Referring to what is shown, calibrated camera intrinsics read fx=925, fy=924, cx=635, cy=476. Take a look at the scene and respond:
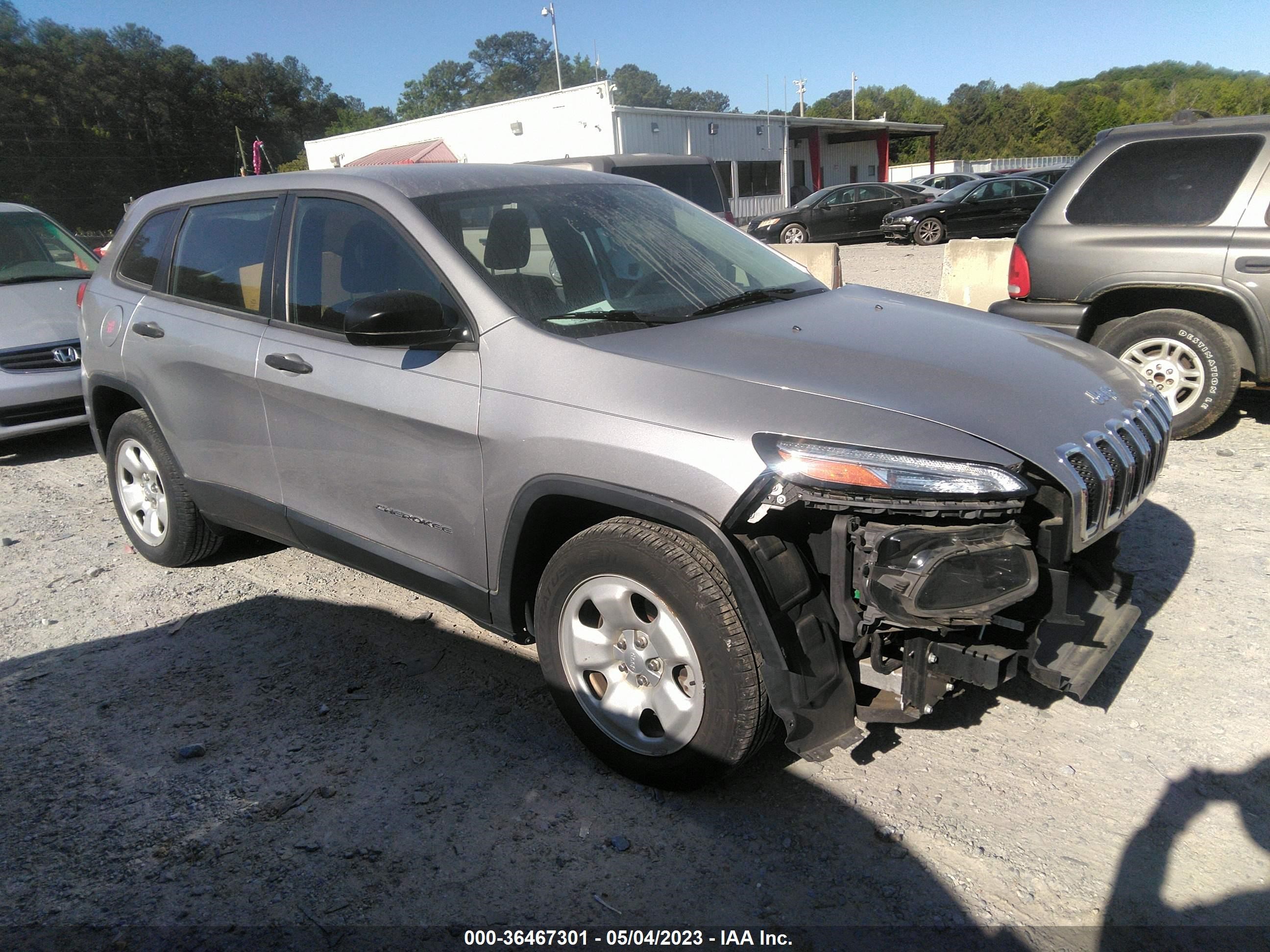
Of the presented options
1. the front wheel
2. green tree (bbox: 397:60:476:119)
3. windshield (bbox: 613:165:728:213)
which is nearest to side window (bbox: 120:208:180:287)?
windshield (bbox: 613:165:728:213)

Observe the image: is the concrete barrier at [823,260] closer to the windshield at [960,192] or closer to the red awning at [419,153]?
the windshield at [960,192]

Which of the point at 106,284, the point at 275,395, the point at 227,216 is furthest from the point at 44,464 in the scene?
the point at 275,395

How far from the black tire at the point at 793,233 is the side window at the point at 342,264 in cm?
2113

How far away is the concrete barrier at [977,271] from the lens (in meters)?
9.38

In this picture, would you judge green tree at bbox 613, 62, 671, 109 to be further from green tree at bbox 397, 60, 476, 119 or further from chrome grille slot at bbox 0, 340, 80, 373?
chrome grille slot at bbox 0, 340, 80, 373

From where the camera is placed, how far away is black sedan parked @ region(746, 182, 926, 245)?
23.5 meters

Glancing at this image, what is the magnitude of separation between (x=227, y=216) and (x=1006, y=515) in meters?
3.56

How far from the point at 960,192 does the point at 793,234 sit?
4.21 m

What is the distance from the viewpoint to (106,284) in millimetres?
4855

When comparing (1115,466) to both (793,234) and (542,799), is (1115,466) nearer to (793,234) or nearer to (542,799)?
(542,799)

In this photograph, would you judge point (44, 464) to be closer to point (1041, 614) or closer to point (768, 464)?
point (768, 464)

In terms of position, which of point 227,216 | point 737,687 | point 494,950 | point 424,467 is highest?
point 227,216

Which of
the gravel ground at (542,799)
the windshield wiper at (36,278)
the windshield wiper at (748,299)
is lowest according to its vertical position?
the gravel ground at (542,799)

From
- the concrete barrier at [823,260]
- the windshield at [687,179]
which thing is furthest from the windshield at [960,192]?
the concrete barrier at [823,260]
